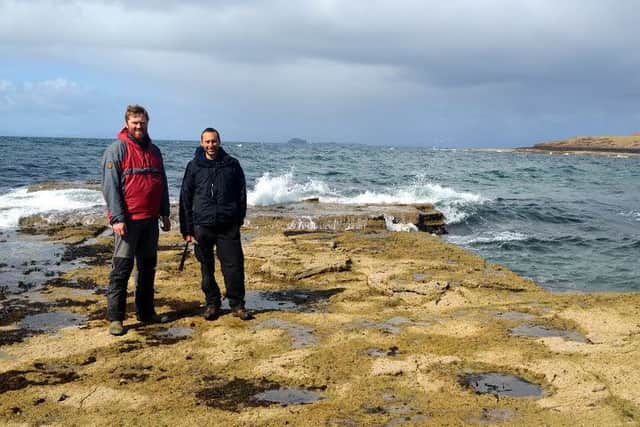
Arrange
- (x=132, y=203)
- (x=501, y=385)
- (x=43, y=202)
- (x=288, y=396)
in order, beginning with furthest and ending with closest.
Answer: (x=43, y=202), (x=132, y=203), (x=501, y=385), (x=288, y=396)

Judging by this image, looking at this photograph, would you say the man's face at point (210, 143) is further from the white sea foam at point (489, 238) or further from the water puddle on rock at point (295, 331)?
the white sea foam at point (489, 238)

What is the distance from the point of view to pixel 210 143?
547 centimetres

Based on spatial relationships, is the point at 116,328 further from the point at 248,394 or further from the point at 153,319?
the point at 248,394

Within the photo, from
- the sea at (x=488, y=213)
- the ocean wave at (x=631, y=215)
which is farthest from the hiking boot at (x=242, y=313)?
the ocean wave at (x=631, y=215)

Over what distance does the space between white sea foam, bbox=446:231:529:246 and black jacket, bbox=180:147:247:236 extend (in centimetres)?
902

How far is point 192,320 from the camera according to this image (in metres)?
5.62

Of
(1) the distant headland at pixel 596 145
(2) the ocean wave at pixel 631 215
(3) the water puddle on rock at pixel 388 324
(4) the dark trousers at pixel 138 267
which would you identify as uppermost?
(1) the distant headland at pixel 596 145

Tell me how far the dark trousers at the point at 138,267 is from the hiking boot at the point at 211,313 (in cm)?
56

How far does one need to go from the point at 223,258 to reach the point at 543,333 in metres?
3.35

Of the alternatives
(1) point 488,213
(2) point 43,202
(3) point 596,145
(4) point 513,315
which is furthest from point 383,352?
(3) point 596,145

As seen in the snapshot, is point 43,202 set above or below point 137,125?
below

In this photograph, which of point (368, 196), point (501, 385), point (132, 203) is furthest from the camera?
A: point (368, 196)

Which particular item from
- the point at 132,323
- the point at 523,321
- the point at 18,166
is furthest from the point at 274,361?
the point at 18,166

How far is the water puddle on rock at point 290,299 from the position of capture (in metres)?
6.19
